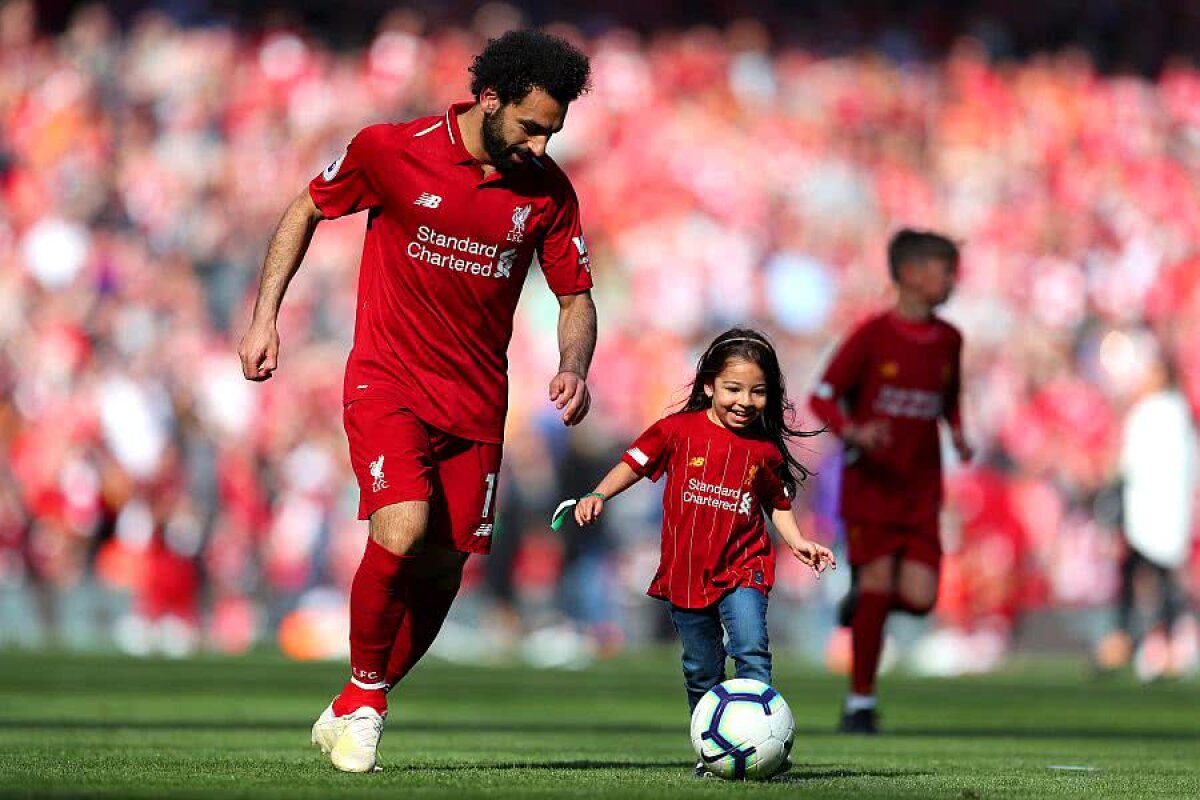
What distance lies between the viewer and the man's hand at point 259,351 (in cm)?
680

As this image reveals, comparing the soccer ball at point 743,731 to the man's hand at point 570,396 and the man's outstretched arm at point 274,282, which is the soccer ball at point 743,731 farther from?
the man's outstretched arm at point 274,282

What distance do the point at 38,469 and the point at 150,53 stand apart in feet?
19.3

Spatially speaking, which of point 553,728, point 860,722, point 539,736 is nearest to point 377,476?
point 539,736

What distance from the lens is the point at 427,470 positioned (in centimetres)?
695

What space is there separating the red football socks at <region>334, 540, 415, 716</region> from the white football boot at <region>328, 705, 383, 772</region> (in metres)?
0.12

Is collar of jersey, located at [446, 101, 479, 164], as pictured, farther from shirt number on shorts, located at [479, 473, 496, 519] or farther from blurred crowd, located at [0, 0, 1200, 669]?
blurred crowd, located at [0, 0, 1200, 669]

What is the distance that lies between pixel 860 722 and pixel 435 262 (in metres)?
4.30

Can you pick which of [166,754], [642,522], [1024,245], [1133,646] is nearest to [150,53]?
[642,522]

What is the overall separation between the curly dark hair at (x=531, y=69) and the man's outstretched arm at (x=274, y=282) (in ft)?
2.47

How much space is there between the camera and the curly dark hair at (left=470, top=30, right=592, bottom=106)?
6836 mm

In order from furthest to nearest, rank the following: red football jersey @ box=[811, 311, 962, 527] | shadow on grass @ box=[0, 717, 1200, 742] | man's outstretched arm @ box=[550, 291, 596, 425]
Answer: red football jersey @ box=[811, 311, 962, 527]
shadow on grass @ box=[0, 717, 1200, 742]
man's outstretched arm @ box=[550, 291, 596, 425]

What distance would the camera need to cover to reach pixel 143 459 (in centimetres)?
2034

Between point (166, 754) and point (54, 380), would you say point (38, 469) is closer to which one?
point (54, 380)

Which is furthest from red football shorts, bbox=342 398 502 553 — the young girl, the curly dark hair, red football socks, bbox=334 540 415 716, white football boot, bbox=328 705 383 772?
the curly dark hair
